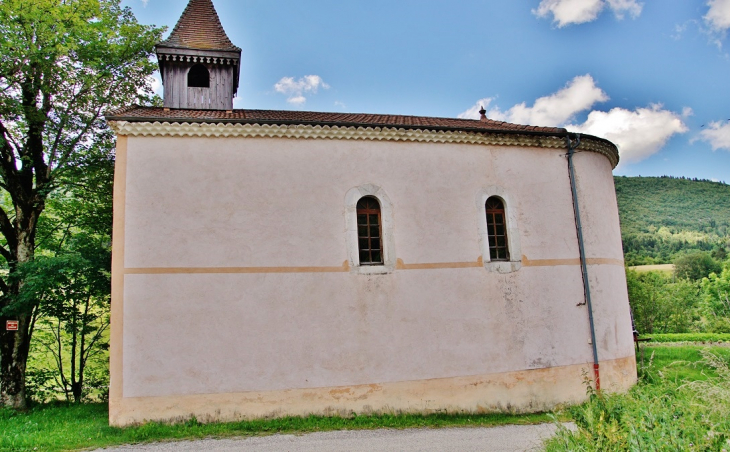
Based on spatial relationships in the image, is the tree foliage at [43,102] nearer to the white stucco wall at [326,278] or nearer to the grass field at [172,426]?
the grass field at [172,426]

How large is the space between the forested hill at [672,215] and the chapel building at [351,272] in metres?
50.6

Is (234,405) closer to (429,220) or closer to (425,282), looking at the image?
(425,282)

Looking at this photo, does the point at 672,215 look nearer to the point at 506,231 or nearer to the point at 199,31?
the point at 506,231

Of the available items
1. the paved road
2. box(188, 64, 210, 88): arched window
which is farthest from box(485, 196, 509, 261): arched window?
box(188, 64, 210, 88): arched window

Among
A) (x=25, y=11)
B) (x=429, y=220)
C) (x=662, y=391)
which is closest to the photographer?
(x=662, y=391)

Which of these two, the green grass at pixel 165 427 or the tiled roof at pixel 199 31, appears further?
the tiled roof at pixel 199 31

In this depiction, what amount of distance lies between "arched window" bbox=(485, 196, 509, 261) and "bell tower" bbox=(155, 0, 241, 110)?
8.04 m

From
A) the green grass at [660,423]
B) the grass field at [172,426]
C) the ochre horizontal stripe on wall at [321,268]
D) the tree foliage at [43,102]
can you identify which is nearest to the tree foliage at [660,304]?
the ochre horizontal stripe on wall at [321,268]

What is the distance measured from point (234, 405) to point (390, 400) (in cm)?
324

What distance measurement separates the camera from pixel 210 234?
1008cm

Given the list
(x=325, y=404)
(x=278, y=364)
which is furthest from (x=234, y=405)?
(x=325, y=404)

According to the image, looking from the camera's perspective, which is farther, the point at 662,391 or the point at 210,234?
the point at 210,234

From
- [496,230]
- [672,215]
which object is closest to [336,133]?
[496,230]

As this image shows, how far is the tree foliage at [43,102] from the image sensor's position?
12203 millimetres
